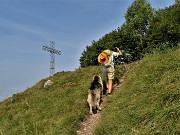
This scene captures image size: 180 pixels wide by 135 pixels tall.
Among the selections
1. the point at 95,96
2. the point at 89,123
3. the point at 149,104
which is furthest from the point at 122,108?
the point at 95,96

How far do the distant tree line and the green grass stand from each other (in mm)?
5440

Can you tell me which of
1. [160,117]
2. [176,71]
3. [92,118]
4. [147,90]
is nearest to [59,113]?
[92,118]

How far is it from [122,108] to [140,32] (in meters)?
55.6

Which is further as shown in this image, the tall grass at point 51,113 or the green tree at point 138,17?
the green tree at point 138,17

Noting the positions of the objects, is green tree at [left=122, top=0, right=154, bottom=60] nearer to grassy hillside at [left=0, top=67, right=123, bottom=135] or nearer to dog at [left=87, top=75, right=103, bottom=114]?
grassy hillside at [left=0, top=67, right=123, bottom=135]

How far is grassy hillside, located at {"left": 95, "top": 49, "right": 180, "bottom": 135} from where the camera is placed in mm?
10055

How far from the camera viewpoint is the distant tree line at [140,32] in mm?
34906

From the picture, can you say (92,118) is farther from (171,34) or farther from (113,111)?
(171,34)

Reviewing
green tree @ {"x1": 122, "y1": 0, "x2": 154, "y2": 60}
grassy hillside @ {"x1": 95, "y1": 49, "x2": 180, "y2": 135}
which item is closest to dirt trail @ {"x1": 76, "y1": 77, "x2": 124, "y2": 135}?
grassy hillside @ {"x1": 95, "y1": 49, "x2": 180, "y2": 135}

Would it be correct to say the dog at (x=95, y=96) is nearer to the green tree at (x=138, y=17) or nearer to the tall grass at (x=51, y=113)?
the tall grass at (x=51, y=113)

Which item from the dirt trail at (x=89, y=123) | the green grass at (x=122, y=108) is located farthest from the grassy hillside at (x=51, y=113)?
the dirt trail at (x=89, y=123)

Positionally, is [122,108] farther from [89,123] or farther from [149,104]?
[89,123]

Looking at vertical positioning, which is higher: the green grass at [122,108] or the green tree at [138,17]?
the green tree at [138,17]

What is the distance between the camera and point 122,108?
45.3ft
